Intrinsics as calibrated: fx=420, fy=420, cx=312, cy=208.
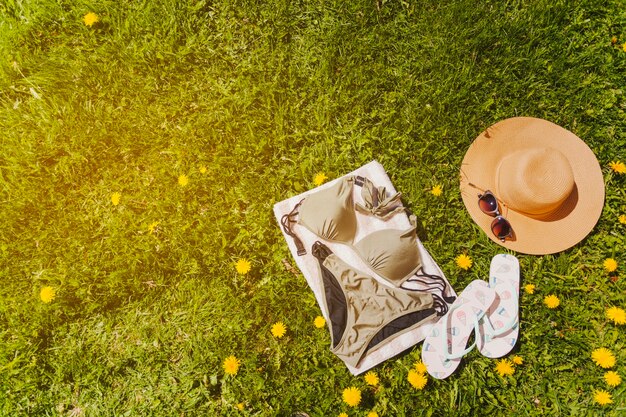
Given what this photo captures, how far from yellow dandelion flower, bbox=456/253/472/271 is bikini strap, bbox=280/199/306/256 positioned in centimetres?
132

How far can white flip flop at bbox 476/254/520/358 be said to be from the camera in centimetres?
343

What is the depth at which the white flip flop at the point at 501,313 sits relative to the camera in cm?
343

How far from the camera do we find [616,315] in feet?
11.4

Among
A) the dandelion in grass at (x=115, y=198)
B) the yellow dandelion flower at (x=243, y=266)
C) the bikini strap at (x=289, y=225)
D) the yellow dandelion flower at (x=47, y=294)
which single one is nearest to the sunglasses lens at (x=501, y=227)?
the bikini strap at (x=289, y=225)

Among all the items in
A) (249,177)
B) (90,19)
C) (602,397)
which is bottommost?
(602,397)

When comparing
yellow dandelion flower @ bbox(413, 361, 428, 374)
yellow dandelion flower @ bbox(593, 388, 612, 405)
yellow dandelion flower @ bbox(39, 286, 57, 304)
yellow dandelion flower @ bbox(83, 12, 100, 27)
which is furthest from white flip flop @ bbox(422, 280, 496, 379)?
yellow dandelion flower @ bbox(83, 12, 100, 27)

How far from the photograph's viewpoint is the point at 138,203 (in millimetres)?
3572

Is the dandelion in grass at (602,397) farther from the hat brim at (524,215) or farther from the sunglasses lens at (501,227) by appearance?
the sunglasses lens at (501,227)

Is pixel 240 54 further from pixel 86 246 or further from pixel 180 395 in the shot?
pixel 180 395

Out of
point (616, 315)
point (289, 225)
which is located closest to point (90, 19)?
point (289, 225)

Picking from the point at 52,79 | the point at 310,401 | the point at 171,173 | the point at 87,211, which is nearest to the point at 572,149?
the point at 310,401

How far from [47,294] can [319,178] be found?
2.36 meters

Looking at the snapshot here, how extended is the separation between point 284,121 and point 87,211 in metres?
1.85

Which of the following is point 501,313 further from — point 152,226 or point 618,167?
point 152,226
